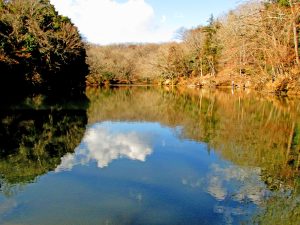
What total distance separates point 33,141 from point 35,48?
108ft

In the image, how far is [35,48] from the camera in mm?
45219

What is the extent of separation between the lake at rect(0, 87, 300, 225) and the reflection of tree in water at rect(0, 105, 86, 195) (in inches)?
1.4

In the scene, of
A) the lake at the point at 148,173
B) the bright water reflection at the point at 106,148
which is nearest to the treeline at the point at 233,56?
the lake at the point at 148,173

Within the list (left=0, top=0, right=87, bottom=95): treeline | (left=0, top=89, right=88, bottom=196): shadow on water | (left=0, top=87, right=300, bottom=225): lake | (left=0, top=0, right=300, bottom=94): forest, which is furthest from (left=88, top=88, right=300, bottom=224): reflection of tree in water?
(left=0, top=0, right=87, bottom=95): treeline

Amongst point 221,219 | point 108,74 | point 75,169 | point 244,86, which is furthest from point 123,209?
point 108,74

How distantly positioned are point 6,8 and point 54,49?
301 inches

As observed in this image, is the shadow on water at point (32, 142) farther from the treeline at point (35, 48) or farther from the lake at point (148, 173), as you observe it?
the treeline at point (35, 48)

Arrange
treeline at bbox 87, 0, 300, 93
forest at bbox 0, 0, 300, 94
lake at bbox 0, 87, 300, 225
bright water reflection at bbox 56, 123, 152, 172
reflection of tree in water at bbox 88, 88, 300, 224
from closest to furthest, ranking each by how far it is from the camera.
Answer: lake at bbox 0, 87, 300, 225, reflection of tree in water at bbox 88, 88, 300, 224, bright water reflection at bbox 56, 123, 152, 172, treeline at bbox 87, 0, 300, 93, forest at bbox 0, 0, 300, 94

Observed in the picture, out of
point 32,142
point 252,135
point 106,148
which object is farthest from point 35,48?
point 252,135

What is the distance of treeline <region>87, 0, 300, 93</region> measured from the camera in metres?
39.4

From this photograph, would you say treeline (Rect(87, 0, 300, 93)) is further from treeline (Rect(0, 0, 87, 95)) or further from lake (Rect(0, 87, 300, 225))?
treeline (Rect(0, 0, 87, 95))

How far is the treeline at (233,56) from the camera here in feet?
129

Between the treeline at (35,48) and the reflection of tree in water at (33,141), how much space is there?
1906 cm

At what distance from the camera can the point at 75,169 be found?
11.3 meters
